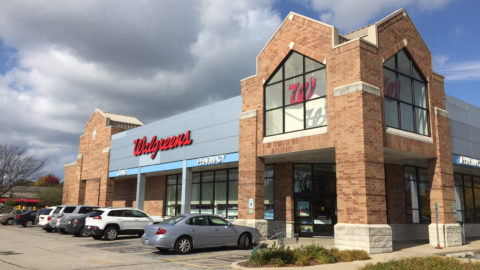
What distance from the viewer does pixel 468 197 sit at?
28.7m

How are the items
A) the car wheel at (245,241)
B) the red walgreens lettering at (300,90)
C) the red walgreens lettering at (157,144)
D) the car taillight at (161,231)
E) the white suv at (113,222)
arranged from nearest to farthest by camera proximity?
the car taillight at (161,231) < the car wheel at (245,241) < the red walgreens lettering at (300,90) < the white suv at (113,222) < the red walgreens lettering at (157,144)

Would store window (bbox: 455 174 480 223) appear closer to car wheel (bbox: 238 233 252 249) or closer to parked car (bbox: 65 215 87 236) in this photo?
car wheel (bbox: 238 233 252 249)

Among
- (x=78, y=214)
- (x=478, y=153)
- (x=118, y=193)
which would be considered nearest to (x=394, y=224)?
(x=478, y=153)

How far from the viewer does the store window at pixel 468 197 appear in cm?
2775

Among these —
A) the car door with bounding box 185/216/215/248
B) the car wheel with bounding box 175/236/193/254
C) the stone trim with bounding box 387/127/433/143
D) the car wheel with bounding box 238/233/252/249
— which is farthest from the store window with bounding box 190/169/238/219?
the stone trim with bounding box 387/127/433/143

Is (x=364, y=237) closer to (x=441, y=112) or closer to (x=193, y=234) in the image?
(x=193, y=234)

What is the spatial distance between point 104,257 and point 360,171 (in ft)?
33.2

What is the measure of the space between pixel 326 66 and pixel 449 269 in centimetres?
1108

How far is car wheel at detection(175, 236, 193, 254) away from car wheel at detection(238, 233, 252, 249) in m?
2.48

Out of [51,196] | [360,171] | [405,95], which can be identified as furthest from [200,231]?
[51,196]

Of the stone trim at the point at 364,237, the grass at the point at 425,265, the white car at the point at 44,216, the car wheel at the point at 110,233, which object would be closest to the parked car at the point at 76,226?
the car wheel at the point at 110,233

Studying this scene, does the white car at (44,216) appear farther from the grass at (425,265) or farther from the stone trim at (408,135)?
the grass at (425,265)

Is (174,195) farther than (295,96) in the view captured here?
Yes

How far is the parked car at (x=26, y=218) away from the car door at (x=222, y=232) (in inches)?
855
